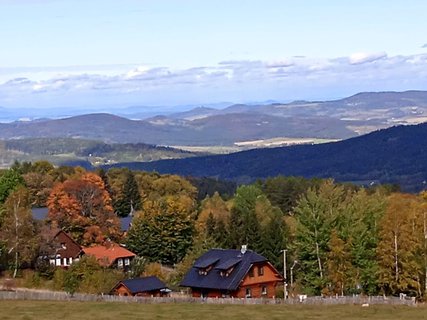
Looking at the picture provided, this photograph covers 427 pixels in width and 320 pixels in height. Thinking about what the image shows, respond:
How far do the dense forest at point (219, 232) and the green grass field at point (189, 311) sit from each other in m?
8.22

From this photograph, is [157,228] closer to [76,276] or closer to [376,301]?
[76,276]

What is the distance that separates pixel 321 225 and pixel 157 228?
92.5 ft

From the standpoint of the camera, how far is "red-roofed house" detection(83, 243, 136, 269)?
77.6 m

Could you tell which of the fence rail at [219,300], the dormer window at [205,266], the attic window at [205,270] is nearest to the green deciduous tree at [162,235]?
the dormer window at [205,266]

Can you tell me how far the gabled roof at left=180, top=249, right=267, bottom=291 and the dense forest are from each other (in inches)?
129

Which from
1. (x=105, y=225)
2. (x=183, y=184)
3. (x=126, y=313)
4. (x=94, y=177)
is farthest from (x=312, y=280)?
(x=183, y=184)

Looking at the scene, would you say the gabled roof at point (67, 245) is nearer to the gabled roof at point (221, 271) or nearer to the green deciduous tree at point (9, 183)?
the green deciduous tree at point (9, 183)

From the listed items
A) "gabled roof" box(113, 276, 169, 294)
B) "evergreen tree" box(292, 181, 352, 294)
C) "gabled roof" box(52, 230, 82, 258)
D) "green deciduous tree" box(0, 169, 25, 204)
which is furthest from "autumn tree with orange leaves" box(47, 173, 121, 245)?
"evergreen tree" box(292, 181, 352, 294)

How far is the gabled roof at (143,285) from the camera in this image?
2469 inches

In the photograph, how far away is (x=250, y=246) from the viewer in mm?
77500

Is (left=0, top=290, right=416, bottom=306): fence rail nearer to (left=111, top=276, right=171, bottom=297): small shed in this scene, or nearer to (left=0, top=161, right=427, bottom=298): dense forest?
(left=0, top=161, right=427, bottom=298): dense forest

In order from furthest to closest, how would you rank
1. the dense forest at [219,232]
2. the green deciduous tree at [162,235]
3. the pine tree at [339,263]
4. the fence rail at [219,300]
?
the green deciduous tree at [162,235] → the dense forest at [219,232] → the pine tree at [339,263] → the fence rail at [219,300]

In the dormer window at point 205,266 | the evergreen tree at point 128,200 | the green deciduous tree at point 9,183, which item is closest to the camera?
the dormer window at point 205,266

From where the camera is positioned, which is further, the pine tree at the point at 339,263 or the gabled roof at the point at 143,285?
the gabled roof at the point at 143,285
